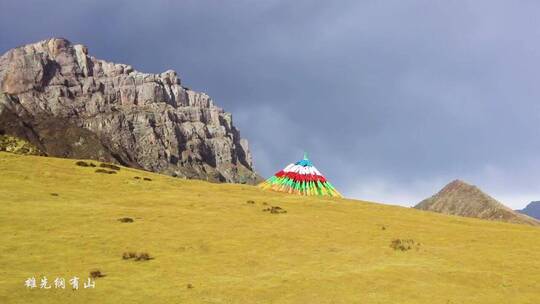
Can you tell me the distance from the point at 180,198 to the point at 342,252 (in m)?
17.8

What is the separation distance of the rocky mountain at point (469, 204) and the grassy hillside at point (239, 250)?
270 feet

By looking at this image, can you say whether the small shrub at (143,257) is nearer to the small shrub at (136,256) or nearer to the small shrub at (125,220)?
the small shrub at (136,256)

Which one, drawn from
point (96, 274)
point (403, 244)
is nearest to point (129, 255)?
point (96, 274)

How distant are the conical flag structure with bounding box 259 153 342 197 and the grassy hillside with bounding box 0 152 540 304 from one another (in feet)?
42.5

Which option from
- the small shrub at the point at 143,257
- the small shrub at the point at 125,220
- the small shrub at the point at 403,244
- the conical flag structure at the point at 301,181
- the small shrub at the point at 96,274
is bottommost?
the small shrub at the point at 96,274

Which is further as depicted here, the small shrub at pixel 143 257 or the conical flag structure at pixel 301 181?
the conical flag structure at pixel 301 181

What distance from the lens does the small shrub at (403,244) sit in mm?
30703

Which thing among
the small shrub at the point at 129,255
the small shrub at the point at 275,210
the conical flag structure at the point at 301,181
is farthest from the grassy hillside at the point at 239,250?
the conical flag structure at the point at 301,181

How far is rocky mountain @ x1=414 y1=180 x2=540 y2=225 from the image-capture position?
120 m

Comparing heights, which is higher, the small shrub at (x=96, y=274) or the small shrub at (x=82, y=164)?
the small shrub at (x=82, y=164)

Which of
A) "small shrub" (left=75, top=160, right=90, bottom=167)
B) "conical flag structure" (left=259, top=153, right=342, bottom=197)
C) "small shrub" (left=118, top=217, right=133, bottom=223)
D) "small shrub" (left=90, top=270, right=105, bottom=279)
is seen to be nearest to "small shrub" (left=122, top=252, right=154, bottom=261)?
"small shrub" (left=90, top=270, right=105, bottom=279)

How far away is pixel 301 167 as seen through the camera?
60.8 meters

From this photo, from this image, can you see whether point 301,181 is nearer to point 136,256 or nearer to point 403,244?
point 403,244

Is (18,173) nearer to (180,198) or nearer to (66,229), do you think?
(180,198)
